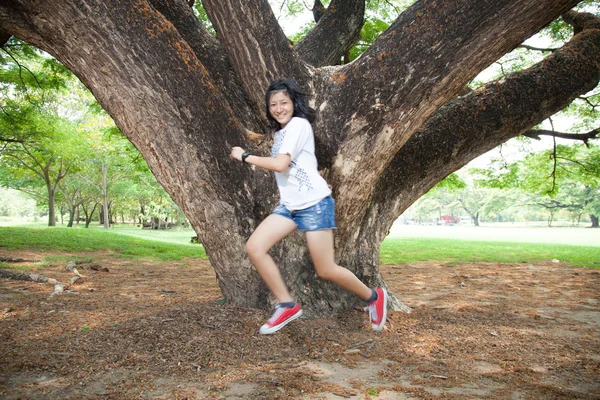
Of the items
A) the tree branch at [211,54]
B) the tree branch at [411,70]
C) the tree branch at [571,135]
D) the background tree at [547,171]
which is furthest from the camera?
the background tree at [547,171]

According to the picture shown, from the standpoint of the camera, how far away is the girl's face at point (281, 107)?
3.01 m

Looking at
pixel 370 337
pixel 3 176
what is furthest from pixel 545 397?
pixel 3 176

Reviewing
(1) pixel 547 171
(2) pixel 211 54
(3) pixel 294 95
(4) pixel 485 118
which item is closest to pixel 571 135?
(4) pixel 485 118

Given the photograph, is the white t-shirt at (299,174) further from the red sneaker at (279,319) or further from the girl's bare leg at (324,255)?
the red sneaker at (279,319)

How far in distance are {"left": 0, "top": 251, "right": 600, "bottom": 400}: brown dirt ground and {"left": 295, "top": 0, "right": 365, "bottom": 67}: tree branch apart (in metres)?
3.58

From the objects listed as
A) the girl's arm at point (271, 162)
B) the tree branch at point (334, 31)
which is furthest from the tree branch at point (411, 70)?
the tree branch at point (334, 31)

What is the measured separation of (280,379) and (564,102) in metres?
4.03

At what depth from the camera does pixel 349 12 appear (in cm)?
550

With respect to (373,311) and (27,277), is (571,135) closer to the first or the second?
(373,311)

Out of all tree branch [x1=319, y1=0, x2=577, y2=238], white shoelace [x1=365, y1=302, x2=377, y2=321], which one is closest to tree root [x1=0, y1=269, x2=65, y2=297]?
white shoelace [x1=365, y1=302, x2=377, y2=321]

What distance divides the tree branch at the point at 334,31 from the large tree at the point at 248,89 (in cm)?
176

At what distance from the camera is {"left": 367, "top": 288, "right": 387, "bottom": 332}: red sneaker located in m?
3.24

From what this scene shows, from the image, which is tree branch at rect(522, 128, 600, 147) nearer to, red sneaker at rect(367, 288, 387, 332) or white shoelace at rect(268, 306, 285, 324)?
red sneaker at rect(367, 288, 387, 332)

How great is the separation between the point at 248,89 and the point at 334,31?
8.06 feet
